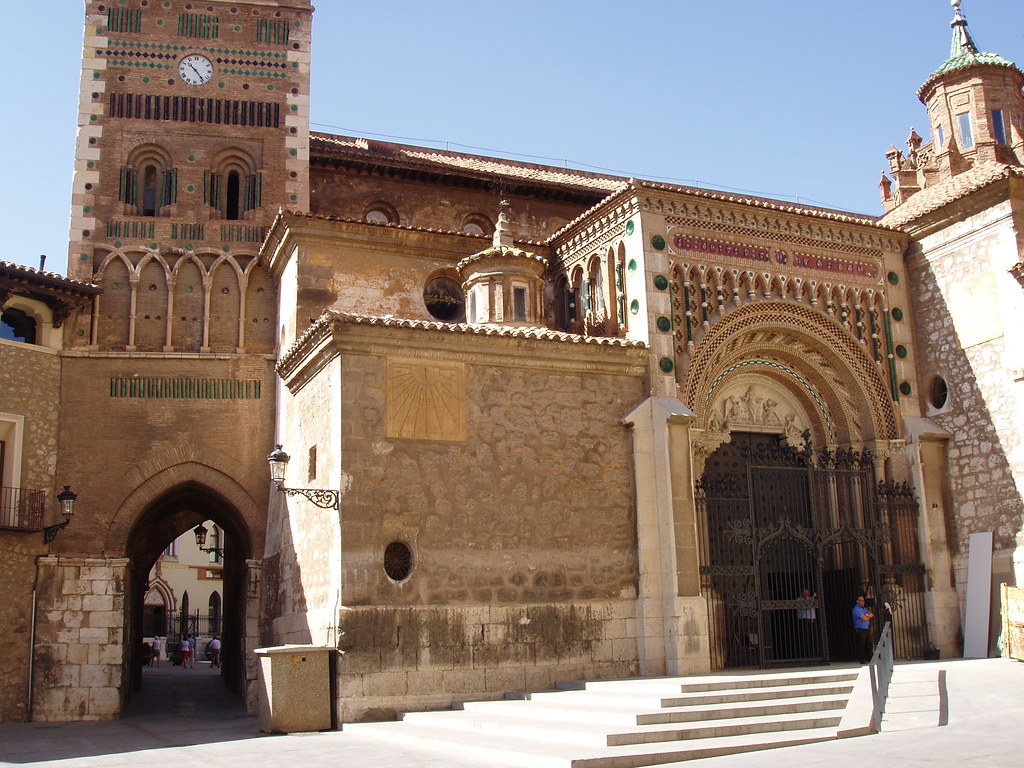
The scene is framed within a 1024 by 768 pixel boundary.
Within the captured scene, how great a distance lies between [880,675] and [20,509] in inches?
498

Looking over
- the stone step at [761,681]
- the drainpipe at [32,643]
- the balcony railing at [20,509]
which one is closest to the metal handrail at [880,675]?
the stone step at [761,681]

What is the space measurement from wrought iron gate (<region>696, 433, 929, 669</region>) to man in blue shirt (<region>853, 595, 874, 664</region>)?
242 mm

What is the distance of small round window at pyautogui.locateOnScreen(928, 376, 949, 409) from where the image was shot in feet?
54.6

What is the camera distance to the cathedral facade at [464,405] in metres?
13.2

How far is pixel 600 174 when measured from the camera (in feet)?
78.8

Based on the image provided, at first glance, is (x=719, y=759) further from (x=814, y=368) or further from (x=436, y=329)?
(x=814, y=368)

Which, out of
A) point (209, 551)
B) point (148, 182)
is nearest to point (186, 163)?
point (148, 182)

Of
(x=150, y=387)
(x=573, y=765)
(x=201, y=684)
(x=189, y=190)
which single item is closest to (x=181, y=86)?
(x=189, y=190)

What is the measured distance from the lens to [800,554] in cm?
1599

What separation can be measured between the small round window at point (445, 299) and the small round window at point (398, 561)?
561 centimetres

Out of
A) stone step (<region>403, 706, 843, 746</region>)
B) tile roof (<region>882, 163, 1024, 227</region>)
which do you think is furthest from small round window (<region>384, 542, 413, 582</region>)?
tile roof (<region>882, 163, 1024, 227</region>)

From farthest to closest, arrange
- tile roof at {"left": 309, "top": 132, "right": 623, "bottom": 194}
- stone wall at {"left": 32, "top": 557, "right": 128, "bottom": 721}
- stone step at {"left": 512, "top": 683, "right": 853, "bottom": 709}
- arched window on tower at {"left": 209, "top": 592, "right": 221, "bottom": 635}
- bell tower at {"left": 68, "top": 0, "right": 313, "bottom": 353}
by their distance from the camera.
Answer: arched window on tower at {"left": 209, "top": 592, "right": 221, "bottom": 635} → tile roof at {"left": 309, "top": 132, "right": 623, "bottom": 194} → bell tower at {"left": 68, "top": 0, "right": 313, "bottom": 353} → stone wall at {"left": 32, "top": 557, "right": 128, "bottom": 721} → stone step at {"left": 512, "top": 683, "right": 853, "bottom": 709}

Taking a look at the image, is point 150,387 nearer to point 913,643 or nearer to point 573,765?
point 573,765

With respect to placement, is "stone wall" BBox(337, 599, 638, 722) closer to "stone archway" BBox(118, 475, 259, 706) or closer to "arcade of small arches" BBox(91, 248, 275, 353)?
"stone archway" BBox(118, 475, 259, 706)
